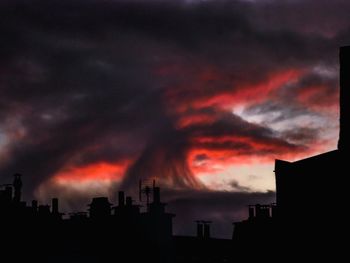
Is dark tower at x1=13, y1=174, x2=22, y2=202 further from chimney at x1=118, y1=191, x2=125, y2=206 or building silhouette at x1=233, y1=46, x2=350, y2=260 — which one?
building silhouette at x1=233, y1=46, x2=350, y2=260

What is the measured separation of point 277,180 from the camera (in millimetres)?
31078

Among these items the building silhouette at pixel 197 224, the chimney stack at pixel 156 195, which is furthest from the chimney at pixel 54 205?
the chimney stack at pixel 156 195

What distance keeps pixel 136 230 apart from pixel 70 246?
238 inches

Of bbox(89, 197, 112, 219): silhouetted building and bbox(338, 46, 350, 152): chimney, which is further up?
bbox(338, 46, 350, 152): chimney

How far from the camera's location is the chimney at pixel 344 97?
87.3ft

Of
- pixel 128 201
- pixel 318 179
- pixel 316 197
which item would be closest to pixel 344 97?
pixel 318 179

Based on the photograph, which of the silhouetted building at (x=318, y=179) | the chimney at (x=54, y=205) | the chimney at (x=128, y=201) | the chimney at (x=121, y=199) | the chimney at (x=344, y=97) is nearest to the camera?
the chimney at (x=344, y=97)

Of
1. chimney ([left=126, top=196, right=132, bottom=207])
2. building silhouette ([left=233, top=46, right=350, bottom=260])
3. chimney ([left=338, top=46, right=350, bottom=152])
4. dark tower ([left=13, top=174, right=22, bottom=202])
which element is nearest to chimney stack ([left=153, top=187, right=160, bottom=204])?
chimney ([left=126, top=196, right=132, bottom=207])

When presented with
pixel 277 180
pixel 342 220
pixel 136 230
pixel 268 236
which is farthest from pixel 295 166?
pixel 136 230

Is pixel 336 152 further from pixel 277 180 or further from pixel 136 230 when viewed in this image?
pixel 136 230

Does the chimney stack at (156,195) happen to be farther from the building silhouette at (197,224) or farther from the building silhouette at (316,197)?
the building silhouette at (316,197)

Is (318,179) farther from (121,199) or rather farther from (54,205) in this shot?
(54,205)

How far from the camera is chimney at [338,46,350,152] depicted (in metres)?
26.6

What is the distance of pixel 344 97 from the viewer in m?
26.9
